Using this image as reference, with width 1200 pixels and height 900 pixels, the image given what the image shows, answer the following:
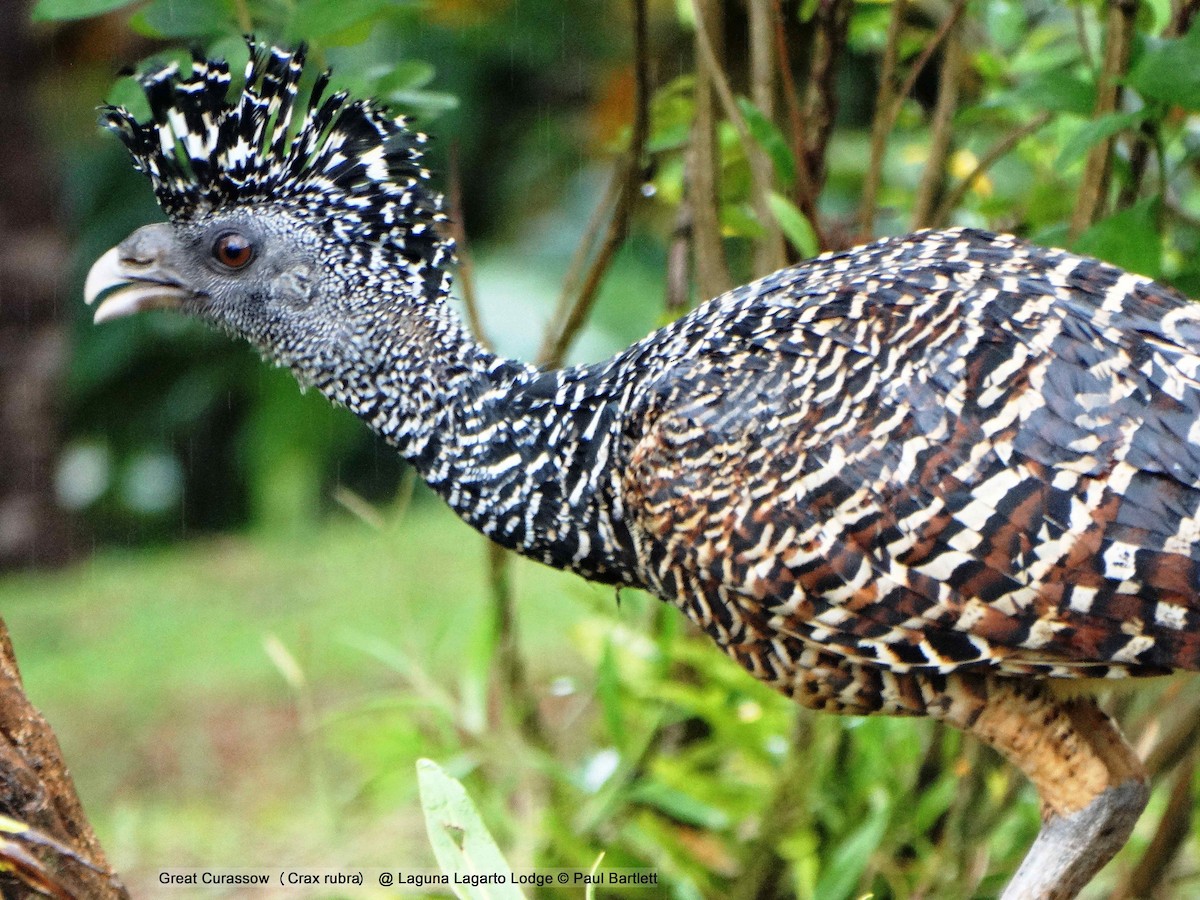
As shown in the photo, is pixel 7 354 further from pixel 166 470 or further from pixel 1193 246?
pixel 1193 246

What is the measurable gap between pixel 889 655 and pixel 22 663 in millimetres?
5155

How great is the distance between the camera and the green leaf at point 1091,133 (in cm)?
281

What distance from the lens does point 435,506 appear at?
9531 millimetres

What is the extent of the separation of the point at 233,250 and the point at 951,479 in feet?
6.03

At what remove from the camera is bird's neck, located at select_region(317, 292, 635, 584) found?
3.18 m

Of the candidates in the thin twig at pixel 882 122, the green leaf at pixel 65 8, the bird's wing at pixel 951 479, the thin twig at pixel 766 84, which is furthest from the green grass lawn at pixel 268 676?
the green leaf at pixel 65 8

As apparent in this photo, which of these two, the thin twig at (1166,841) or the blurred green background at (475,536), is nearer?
the blurred green background at (475,536)

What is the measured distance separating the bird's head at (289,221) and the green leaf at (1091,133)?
149cm

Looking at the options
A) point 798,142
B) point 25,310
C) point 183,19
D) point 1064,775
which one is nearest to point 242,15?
point 183,19

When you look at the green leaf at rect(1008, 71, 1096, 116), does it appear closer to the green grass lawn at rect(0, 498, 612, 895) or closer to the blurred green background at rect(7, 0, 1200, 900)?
the blurred green background at rect(7, 0, 1200, 900)

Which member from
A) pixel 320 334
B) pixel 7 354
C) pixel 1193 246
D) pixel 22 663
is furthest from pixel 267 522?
pixel 1193 246

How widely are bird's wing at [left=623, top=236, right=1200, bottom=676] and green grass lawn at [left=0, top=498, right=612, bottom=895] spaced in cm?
160

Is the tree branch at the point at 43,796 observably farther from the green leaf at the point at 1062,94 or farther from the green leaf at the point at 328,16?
the green leaf at the point at 1062,94

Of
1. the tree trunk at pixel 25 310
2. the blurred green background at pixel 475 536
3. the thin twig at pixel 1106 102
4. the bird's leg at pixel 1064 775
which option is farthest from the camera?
the tree trunk at pixel 25 310
